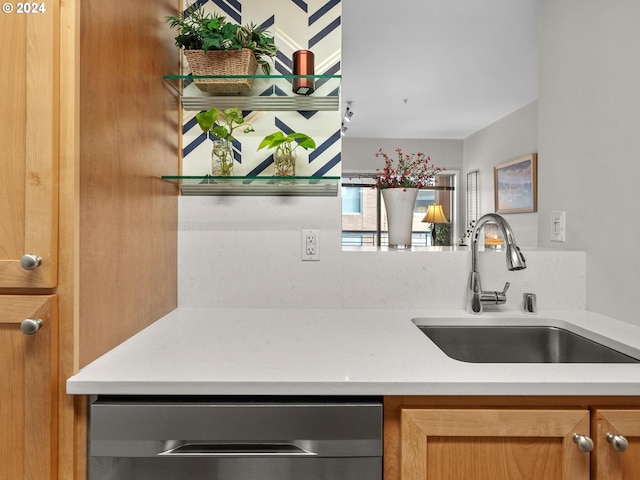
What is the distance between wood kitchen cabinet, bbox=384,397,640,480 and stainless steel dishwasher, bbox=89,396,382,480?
→ 0.10 m

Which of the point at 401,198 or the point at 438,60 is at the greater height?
the point at 438,60

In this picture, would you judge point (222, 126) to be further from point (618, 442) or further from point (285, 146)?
point (618, 442)

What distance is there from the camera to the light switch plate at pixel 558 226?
1565mm

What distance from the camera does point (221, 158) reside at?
4.69ft

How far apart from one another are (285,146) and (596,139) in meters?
1.04

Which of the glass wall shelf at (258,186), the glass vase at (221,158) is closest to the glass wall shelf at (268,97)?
the glass vase at (221,158)

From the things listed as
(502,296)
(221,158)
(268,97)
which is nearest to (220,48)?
(268,97)

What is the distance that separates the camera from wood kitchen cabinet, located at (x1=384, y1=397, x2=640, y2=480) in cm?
84

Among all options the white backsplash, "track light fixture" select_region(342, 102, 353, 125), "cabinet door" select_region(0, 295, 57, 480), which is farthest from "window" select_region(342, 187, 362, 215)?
"cabinet door" select_region(0, 295, 57, 480)

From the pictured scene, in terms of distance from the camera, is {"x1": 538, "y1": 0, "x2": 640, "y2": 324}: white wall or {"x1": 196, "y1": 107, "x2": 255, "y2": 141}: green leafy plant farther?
{"x1": 196, "y1": 107, "x2": 255, "y2": 141}: green leafy plant

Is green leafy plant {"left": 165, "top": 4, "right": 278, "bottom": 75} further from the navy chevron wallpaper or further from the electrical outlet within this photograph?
the electrical outlet

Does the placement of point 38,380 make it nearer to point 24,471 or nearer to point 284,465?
point 24,471

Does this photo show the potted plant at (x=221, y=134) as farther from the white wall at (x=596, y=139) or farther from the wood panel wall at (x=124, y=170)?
the white wall at (x=596, y=139)

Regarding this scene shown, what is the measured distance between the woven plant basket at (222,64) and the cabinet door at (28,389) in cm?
88
